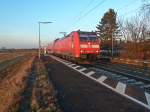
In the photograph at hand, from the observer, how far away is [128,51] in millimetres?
42656

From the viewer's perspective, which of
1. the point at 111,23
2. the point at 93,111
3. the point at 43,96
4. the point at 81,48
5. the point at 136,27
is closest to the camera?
the point at 93,111

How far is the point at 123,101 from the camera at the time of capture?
10.5 meters

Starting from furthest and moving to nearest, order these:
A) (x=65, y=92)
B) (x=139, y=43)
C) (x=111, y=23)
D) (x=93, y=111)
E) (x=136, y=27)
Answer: (x=111, y=23) → (x=136, y=27) → (x=139, y=43) → (x=65, y=92) → (x=93, y=111)

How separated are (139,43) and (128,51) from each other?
5.73ft

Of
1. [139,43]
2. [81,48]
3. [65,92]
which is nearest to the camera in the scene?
[65,92]

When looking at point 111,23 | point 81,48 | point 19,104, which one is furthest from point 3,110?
point 111,23

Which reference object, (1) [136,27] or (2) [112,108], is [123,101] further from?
(1) [136,27]

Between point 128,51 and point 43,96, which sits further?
point 128,51

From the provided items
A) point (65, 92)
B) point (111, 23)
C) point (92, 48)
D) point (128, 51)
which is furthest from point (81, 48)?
point (111, 23)

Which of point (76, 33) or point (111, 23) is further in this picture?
point (111, 23)

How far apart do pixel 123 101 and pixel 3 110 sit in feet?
12.3

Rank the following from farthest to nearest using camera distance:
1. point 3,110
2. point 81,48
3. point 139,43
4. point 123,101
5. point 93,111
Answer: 1. point 139,43
2. point 81,48
3. point 123,101
4. point 3,110
5. point 93,111

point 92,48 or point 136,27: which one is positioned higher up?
point 136,27

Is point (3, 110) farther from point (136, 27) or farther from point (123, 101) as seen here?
point (136, 27)
